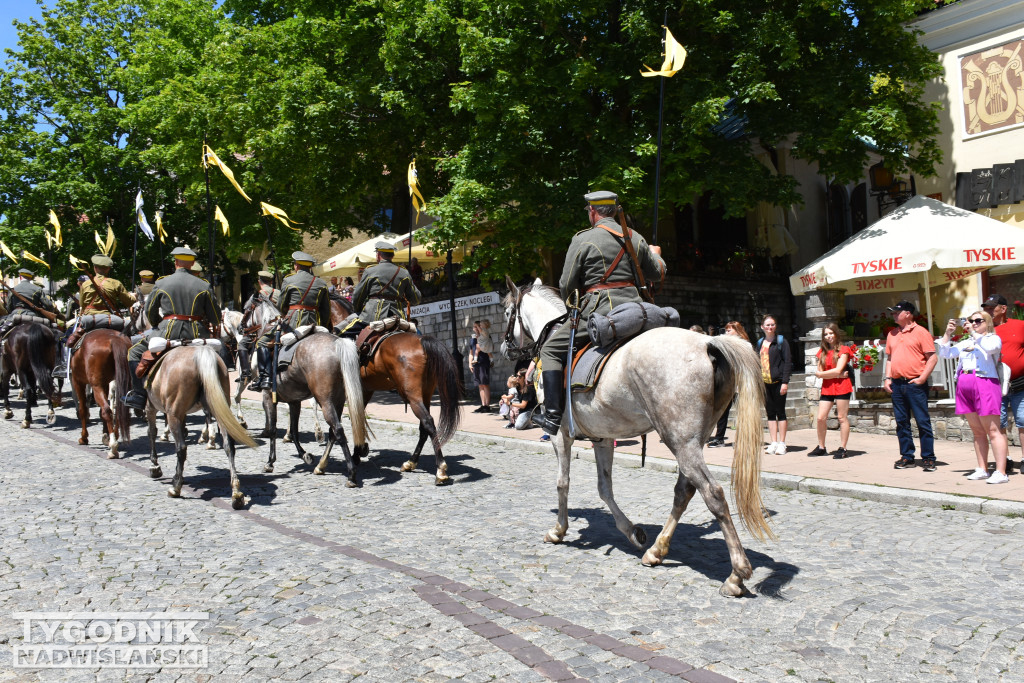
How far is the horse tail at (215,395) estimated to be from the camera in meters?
8.62

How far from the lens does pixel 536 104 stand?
52.5ft

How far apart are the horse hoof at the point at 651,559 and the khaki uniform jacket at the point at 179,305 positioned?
6147 mm

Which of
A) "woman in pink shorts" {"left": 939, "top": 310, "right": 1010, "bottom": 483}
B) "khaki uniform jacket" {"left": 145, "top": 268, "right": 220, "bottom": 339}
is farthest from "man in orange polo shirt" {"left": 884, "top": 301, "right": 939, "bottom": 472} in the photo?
"khaki uniform jacket" {"left": 145, "top": 268, "right": 220, "bottom": 339}

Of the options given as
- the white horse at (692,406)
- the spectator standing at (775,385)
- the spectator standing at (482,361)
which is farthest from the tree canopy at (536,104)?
the white horse at (692,406)

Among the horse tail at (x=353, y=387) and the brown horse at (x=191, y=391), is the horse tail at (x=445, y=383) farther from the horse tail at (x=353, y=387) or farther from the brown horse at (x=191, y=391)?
the brown horse at (x=191, y=391)

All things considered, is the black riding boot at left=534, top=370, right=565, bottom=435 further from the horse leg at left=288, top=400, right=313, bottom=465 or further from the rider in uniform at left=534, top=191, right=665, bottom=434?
the horse leg at left=288, top=400, right=313, bottom=465

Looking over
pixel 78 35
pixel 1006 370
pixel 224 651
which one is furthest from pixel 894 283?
pixel 78 35

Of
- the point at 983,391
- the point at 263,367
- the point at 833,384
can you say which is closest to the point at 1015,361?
the point at 983,391

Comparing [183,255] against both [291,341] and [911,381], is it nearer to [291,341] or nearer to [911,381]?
[291,341]

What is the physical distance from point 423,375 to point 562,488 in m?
3.67

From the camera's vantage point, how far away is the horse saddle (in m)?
10.6

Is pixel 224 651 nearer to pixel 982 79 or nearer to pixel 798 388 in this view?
pixel 798 388

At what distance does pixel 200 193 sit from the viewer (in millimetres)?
24547

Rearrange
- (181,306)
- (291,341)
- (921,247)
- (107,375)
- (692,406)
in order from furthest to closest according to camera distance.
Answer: (921,247) → (107,375) → (291,341) → (181,306) → (692,406)
